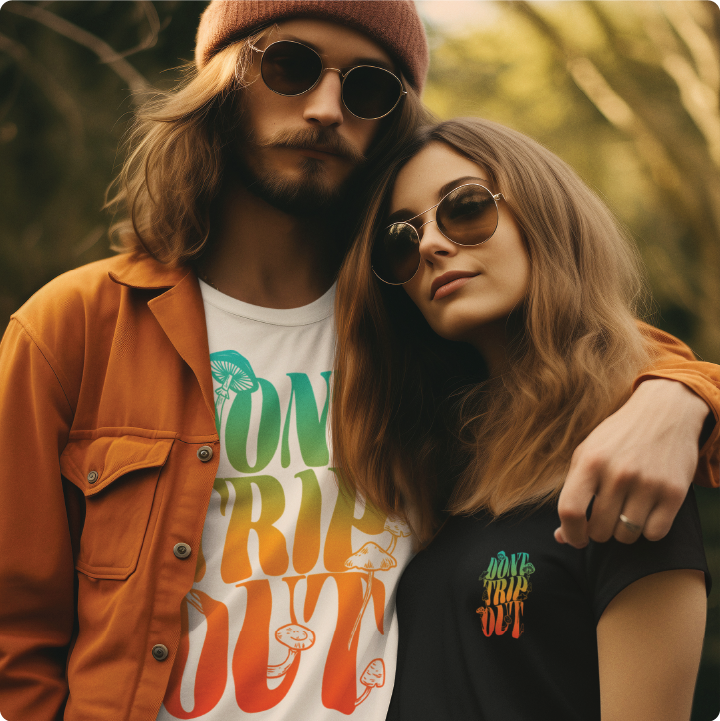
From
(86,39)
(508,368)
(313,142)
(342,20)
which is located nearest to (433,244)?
(508,368)

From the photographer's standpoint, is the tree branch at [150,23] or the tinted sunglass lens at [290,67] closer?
the tinted sunglass lens at [290,67]

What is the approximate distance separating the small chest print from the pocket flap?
87 centimetres

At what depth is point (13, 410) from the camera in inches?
65.0

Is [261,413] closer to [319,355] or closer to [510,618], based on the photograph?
[319,355]

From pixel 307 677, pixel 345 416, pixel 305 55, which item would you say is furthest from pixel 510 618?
pixel 305 55


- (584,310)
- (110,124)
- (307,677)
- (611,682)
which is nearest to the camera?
(611,682)

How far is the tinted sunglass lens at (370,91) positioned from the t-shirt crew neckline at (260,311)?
2.16ft

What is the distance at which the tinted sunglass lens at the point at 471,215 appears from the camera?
5.81 ft

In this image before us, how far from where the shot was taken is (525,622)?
145cm

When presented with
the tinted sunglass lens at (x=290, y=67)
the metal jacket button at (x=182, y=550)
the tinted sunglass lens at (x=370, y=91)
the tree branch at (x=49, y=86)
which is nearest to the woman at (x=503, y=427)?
the tinted sunglass lens at (x=370, y=91)

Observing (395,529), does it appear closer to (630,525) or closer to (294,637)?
(294,637)

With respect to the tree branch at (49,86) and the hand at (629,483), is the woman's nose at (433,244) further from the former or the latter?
the tree branch at (49,86)

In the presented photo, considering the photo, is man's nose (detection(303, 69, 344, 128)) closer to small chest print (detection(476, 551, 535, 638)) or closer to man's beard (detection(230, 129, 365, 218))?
man's beard (detection(230, 129, 365, 218))

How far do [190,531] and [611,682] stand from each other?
103 centimetres
